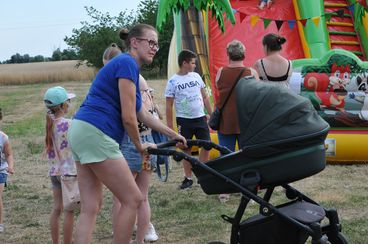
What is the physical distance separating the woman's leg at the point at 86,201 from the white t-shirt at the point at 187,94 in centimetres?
250

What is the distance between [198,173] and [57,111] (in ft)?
4.06

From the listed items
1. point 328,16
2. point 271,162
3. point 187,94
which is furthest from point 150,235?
point 328,16

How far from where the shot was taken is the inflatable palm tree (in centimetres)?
736

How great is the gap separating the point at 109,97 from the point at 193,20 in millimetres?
4504

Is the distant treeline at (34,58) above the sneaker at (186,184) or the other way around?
the other way around

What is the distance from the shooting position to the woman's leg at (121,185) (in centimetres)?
322

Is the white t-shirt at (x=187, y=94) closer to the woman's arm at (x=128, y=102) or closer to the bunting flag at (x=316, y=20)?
the woman's arm at (x=128, y=102)

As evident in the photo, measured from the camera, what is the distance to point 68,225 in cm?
397

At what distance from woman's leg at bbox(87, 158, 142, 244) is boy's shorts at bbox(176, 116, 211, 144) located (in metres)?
2.68

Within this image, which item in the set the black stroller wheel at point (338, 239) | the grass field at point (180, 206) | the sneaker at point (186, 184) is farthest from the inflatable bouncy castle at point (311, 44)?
the black stroller wheel at point (338, 239)

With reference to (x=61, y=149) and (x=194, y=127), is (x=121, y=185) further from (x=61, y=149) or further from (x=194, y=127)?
(x=194, y=127)

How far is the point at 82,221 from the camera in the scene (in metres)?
3.45

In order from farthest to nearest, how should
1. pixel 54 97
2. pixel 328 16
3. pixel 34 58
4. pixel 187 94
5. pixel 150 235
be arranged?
pixel 34 58 → pixel 328 16 → pixel 187 94 → pixel 150 235 → pixel 54 97

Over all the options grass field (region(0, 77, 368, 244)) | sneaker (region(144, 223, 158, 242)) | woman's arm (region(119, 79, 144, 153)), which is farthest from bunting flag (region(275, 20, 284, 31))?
woman's arm (region(119, 79, 144, 153))
